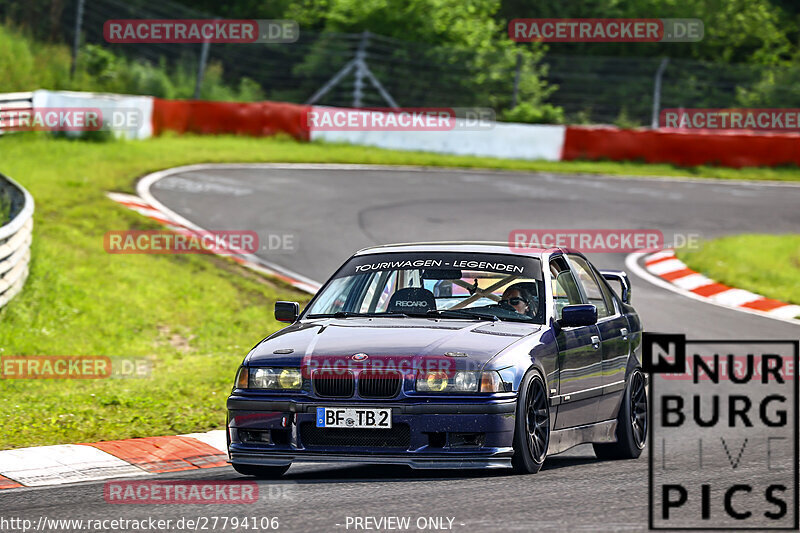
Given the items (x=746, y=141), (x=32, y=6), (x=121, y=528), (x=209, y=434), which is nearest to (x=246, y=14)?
(x=32, y=6)

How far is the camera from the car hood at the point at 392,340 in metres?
6.83

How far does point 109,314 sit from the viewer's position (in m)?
14.0

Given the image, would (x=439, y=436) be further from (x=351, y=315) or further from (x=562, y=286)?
(x=562, y=286)

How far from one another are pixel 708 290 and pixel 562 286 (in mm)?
9104

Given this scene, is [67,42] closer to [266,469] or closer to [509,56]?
[509,56]

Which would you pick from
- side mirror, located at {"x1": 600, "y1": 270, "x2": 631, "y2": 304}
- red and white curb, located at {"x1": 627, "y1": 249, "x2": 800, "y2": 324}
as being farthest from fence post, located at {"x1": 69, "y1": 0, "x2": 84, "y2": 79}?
side mirror, located at {"x1": 600, "y1": 270, "x2": 631, "y2": 304}

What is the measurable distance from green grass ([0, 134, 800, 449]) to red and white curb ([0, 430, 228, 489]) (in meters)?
0.32

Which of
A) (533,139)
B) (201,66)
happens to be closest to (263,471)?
(533,139)

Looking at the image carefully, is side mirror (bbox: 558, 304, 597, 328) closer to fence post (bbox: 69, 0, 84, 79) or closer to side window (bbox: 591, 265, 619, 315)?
side window (bbox: 591, 265, 619, 315)

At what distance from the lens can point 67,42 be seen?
1246 inches

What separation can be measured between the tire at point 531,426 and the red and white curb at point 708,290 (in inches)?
352

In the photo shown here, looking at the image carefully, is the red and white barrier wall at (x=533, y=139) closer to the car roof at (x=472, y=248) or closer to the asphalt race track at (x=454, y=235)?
the asphalt race track at (x=454, y=235)

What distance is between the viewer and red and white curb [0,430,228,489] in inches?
299

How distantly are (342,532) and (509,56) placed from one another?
2873 centimetres
